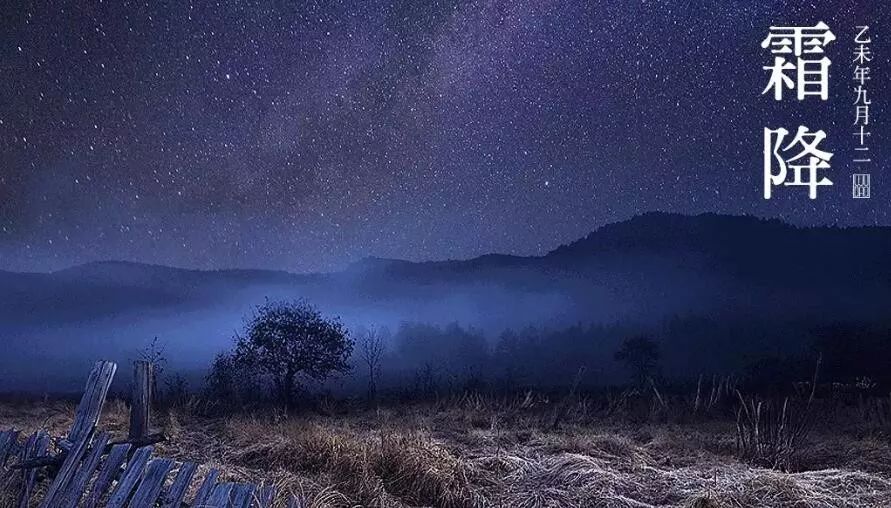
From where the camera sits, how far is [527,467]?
283 inches

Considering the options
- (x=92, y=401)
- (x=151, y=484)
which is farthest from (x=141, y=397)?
(x=151, y=484)

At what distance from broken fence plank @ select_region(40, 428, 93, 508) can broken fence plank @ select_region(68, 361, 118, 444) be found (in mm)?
50

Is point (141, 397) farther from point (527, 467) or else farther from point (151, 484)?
point (527, 467)

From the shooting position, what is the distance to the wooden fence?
3920 mm

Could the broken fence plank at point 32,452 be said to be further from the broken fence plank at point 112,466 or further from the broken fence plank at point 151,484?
the broken fence plank at point 151,484

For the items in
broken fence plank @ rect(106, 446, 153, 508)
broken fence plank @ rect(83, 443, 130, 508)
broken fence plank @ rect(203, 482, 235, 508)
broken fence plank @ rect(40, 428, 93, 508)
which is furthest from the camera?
broken fence plank @ rect(40, 428, 93, 508)

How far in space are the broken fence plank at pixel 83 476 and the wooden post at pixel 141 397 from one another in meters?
0.60

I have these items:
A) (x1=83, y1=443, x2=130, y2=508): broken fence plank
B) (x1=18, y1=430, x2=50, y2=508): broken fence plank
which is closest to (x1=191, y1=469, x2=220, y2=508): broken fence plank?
(x1=83, y1=443, x2=130, y2=508): broken fence plank

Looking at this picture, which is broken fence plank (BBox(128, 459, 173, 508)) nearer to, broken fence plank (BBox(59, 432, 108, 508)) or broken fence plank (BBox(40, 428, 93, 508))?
broken fence plank (BBox(59, 432, 108, 508))

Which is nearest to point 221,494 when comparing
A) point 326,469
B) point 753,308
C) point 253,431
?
point 326,469

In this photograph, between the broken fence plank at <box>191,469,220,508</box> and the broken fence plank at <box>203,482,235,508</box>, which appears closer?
the broken fence plank at <box>203,482,235,508</box>

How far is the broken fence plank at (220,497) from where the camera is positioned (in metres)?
3.77

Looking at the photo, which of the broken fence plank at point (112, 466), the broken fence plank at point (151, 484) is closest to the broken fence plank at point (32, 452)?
the broken fence plank at point (112, 466)

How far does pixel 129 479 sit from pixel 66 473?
77 centimetres
